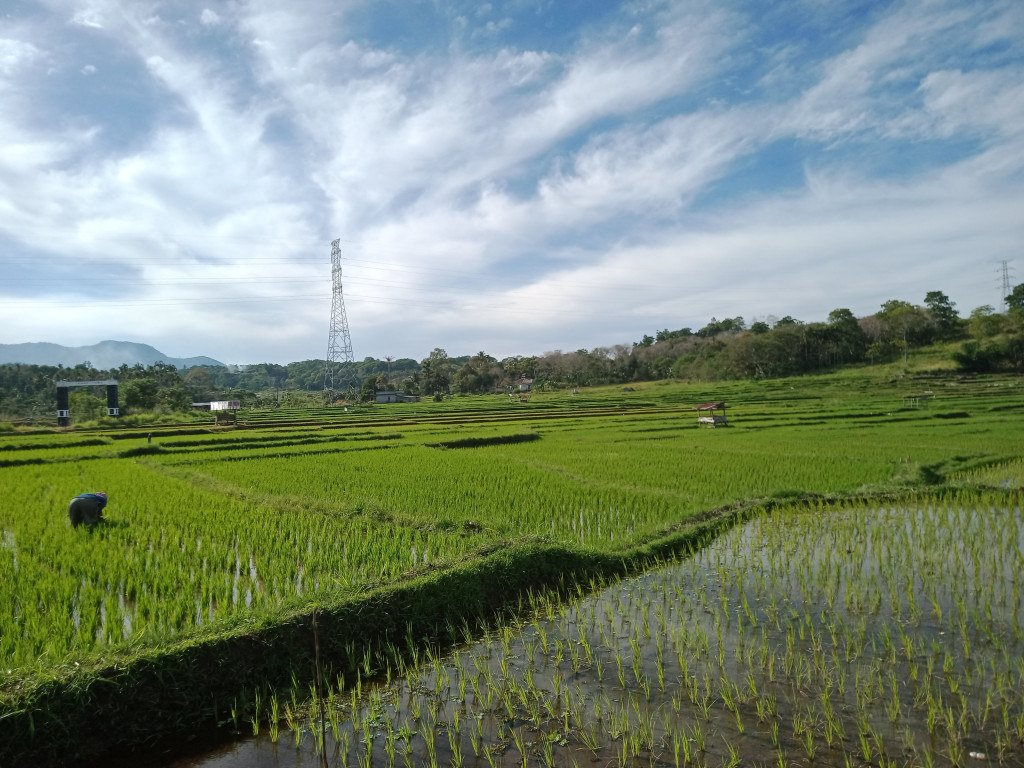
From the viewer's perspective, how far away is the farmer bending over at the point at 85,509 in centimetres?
796

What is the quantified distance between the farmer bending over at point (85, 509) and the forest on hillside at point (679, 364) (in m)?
32.5

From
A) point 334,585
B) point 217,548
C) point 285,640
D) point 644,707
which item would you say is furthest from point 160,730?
point 217,548

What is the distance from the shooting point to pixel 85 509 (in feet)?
26.2

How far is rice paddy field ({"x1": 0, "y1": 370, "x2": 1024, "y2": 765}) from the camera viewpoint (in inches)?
134

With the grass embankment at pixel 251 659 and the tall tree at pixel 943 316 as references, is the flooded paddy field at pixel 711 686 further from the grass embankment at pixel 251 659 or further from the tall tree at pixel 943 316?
the tall tree at pixel 943 316

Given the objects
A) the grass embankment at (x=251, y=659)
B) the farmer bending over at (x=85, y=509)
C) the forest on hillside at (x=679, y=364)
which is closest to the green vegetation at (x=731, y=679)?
the grass embankment at (x=251, y=659)

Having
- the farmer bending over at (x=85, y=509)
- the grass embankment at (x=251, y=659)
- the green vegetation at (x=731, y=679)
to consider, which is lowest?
the green vegetation at (x=731, y=679)

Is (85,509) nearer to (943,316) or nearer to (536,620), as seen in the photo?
(536,620)

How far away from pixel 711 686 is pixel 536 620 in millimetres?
1649

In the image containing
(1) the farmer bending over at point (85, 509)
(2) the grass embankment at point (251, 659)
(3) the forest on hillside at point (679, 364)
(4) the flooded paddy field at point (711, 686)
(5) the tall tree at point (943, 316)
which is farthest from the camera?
(5) the tall tree at point (943, 316)

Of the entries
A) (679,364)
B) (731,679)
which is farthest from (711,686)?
(679,364)

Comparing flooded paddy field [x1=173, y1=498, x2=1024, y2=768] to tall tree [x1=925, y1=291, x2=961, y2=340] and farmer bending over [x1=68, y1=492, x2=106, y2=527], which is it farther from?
tall tree [x1=925, y1=291, x2=961, y2=340]

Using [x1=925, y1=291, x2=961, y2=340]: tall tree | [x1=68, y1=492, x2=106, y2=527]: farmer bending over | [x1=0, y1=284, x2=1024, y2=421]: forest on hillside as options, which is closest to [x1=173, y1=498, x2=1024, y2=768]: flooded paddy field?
[x1=68, y1=492, x2=106, y2=527]: farmer bending over

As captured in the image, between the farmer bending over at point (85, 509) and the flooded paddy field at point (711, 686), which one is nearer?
the flooded paddy field at point (711, 686)
